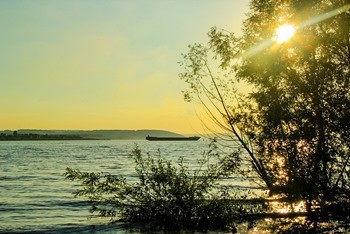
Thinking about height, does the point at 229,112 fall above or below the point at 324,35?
below

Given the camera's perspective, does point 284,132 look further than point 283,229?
No

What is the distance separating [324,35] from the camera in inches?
718

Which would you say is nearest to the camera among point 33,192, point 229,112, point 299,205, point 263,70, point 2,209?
point 299,205

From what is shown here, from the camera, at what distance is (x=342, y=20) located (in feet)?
58.9

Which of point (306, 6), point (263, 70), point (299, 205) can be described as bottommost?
point (299, 205)

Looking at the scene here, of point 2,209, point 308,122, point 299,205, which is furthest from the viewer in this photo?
point 2,209

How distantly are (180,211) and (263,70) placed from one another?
7322 millimetres

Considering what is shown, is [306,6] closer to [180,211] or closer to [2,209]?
[180,211]

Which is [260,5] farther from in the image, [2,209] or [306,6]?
[2,209]

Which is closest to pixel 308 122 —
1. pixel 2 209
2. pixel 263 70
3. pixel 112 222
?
pixel 263 70

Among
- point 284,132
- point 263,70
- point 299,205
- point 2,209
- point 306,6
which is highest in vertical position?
point 306,6

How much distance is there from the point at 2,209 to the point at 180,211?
16389mm

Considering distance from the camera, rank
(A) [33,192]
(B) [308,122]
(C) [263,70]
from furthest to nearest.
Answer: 1. (A) [33,192]
2. (C) [263,70]
3. (B) [308,122]

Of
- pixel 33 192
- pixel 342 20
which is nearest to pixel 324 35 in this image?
pixel 342 20
